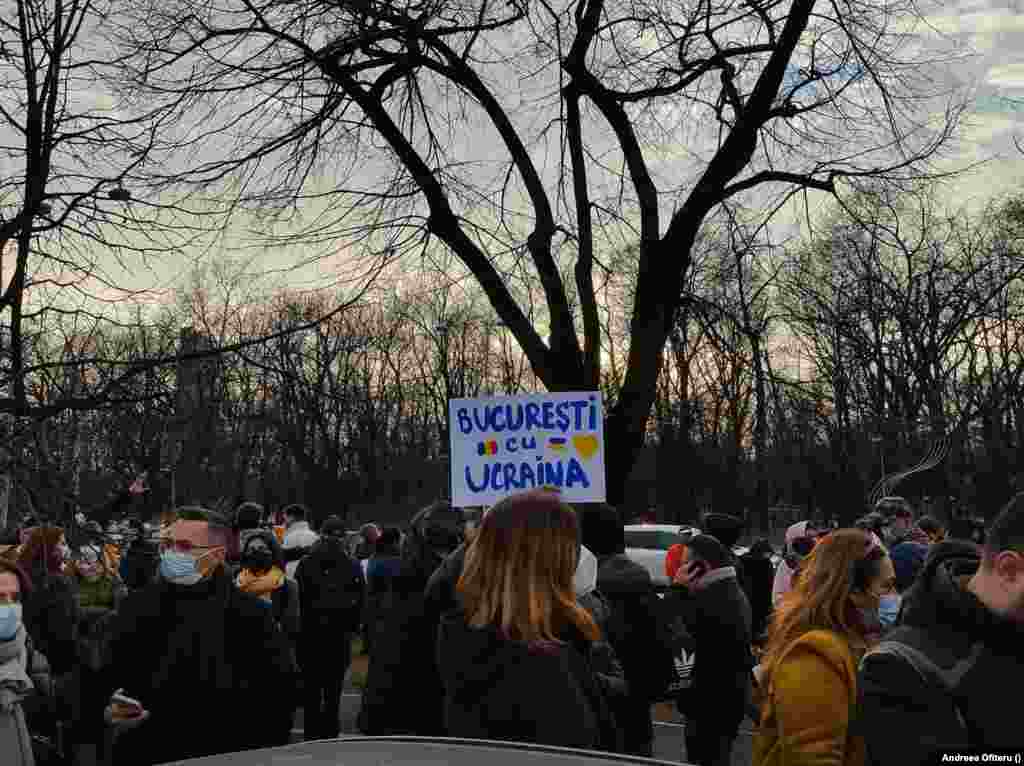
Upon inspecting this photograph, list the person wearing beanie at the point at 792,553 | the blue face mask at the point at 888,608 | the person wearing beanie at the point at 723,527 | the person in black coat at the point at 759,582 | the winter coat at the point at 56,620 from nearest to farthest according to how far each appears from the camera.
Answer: the winter coat at the point at 56,620, the blue face mask at the point at 888,608, the person wearing beanie at the point at 723,527, the person wearing beanie at the point at 792,553, the person in black coat at the point at 759,582

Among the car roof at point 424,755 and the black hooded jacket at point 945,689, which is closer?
the car roof at point 424,755

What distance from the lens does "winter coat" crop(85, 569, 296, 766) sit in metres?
4.43

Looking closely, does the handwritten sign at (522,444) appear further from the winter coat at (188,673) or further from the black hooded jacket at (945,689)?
the black hooded jacket at (945,689)

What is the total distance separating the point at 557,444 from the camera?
29.2 feet

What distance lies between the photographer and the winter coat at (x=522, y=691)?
3389 millimetres

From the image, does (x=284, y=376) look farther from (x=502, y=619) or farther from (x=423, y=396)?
(x=423, y=396)

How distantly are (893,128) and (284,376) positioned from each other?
7.62 meters

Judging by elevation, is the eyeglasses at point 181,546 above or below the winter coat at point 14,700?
above

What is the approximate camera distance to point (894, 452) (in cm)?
3653

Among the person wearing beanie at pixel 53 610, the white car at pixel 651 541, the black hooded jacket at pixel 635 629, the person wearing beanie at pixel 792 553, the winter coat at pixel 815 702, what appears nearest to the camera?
the winter coat at pixel 815 702

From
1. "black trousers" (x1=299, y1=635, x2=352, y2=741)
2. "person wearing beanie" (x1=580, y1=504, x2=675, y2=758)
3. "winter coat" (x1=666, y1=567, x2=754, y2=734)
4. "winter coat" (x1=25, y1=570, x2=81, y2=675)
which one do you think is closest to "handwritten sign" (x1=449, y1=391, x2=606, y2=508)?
"black trousers" (x1=299, y1=635, x2=352, y2=741)

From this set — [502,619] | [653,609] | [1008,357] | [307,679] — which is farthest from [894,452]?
[502,619]

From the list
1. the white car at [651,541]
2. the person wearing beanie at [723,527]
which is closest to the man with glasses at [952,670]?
the person wearing beanie at [723,527]

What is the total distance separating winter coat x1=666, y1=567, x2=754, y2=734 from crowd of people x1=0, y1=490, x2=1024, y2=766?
11mm
